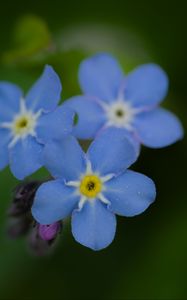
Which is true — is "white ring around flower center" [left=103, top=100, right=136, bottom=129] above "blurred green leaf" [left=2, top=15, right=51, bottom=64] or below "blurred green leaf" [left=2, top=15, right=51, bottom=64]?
below

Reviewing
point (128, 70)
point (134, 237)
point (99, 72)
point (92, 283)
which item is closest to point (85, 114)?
point (99, 72)

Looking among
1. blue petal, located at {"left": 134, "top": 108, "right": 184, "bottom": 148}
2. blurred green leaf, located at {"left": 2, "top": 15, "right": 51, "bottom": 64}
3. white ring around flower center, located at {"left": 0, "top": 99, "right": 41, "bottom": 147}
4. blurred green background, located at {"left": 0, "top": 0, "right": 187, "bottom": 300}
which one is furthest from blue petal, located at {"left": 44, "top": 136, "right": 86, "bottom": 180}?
blurred green leaf, located at {"left": 2, "top": 15, "right": 51, "bottom": 64}

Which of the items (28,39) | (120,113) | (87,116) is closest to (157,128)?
(120,113)

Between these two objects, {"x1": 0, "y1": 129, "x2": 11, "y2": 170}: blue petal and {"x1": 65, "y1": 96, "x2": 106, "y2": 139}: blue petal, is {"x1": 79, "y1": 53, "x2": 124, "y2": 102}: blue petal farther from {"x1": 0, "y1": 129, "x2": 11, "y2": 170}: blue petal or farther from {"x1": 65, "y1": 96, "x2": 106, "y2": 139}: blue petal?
{"x1": 0, "y1": 129, "x2": 11, "y2": 170}: blue petal

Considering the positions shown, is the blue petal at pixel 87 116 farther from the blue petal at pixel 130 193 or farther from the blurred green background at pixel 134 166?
the blurred green background at pixel 134 166

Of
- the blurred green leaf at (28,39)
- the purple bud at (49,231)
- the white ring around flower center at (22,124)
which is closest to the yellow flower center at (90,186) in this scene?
the purple bud at (49,231)

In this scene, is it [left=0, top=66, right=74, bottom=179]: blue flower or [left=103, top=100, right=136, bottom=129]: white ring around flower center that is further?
[left=103, top=100, right=136, bottom=129]: white ring around flower center
